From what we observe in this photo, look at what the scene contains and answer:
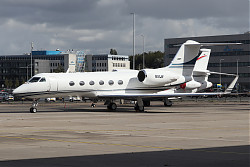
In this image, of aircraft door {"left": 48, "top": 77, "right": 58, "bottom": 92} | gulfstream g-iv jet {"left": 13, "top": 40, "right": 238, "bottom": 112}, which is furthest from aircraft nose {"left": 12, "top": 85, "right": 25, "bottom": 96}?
aircraft door {"left": 48, "top": 77, "right": 58, "bottom": 92}

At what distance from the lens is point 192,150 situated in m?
14.2

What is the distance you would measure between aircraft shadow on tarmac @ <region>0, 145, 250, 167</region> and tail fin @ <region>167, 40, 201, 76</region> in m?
30.5

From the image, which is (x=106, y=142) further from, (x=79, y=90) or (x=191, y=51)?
(x=191, y=51)

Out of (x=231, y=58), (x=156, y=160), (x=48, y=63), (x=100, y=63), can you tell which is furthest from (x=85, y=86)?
(x=48, y=63)

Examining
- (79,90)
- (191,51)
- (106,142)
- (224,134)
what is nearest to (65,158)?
(106,142)

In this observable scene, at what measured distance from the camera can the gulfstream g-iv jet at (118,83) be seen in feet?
125

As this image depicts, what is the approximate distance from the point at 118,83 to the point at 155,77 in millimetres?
3491

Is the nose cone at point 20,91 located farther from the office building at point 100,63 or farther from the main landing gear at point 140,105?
the office building at point 100,63

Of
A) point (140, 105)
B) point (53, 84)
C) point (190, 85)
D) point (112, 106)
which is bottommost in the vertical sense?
point (112, 106)

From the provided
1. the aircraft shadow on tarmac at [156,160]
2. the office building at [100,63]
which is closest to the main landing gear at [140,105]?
the aircraft shadow on tarmac at [156,160]

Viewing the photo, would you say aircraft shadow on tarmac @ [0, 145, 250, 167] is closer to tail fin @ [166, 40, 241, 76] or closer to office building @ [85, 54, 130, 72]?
tail fin @ [166, 40, 241, 76]

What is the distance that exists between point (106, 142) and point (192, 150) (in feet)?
11.9

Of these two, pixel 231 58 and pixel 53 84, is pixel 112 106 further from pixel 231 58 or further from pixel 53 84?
pixel 231 58

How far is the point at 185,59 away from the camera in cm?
4431
